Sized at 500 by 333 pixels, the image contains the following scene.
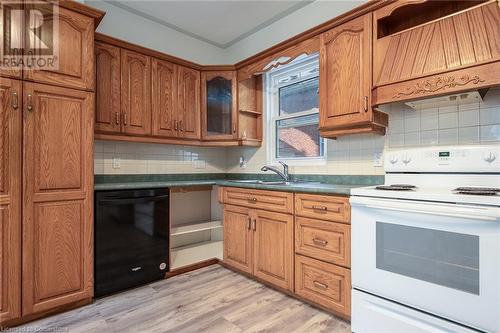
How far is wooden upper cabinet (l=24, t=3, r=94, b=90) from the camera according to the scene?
6.10 ft

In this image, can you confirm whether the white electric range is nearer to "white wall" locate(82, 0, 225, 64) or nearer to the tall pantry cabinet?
the tall pantry cabinet

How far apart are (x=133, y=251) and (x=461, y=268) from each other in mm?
2299

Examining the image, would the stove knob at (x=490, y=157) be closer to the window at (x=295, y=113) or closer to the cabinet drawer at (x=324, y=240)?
the cabinet drawer at (x=324, y=240)

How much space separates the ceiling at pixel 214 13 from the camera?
2725 mm

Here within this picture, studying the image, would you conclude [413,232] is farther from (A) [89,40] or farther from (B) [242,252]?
(A) [89,40]

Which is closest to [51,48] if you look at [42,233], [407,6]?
[42,233]

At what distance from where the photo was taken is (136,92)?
2633 millimetres

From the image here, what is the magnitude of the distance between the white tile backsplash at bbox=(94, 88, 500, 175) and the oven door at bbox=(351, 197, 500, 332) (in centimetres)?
72

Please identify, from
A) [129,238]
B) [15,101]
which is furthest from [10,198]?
[129,238]

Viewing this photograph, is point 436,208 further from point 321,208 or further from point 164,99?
point 164,99

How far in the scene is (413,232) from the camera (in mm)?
1463

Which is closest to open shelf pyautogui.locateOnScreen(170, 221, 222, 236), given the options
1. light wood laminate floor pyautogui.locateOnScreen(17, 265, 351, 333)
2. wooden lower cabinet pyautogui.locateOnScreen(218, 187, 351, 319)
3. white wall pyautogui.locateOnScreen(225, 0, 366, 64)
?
wooden lower cabinet pyautogui.locateOnScreen(218, 187, 351, 319)

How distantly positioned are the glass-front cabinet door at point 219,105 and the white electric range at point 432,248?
1.87 m

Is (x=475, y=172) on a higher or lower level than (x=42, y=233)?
higher
